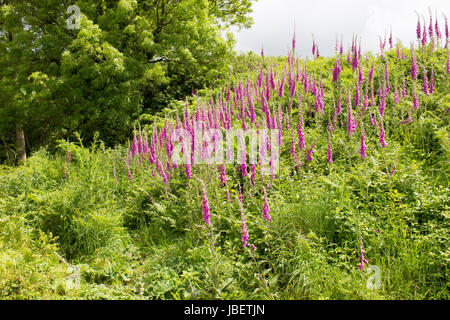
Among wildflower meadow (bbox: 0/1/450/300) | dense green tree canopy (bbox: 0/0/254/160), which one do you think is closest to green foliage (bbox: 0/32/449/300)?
wildflower meadow (bbox: 0/1/450/300)

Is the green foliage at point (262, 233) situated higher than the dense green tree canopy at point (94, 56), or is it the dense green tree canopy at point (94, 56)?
the dense green tree canopy at point (94, 56)

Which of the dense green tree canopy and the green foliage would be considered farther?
the dense green tree canopy

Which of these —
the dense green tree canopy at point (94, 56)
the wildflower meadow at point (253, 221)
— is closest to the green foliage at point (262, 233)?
the wildflower meadow at point (253, 221)

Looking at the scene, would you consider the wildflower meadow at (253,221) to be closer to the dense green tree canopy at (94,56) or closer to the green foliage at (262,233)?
the green foliage at (262,233)

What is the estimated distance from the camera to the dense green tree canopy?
9828 mm

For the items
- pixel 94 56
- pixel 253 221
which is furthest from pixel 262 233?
pixel 94 56

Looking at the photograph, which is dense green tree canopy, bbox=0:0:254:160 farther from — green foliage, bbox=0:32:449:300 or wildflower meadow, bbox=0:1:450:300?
green foliage, bbox=0:32:449:300

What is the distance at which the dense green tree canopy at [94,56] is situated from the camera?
387 inches

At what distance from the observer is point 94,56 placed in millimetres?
10164

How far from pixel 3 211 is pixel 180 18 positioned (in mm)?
9672

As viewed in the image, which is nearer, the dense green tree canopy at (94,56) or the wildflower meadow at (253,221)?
the wildflower meadow at (253,221)
